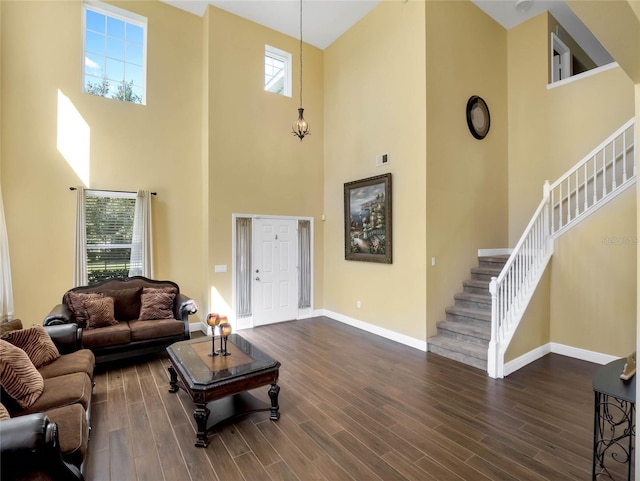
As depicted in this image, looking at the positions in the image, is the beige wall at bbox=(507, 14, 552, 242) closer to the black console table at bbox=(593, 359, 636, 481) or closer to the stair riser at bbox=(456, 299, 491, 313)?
the stair riser at bbox=(456, 299, 491, 313)

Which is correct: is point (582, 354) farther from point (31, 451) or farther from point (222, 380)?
point (31, 451)

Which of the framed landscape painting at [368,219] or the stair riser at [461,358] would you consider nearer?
the stair riser at [461,358]

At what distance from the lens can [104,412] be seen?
2.99 m

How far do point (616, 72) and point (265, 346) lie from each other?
678 centimetres

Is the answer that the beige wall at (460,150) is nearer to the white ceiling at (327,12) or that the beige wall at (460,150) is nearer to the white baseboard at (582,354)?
the white ceiling at (327,12)

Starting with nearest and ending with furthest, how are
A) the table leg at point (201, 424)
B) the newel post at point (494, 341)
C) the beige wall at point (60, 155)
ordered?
the table leg at point (201, 424) → the newel post at point (494, 341) → the beige wall at point (60, 155)

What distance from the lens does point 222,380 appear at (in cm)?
264

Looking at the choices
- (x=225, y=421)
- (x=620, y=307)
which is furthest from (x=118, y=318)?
(x=620, y=307)

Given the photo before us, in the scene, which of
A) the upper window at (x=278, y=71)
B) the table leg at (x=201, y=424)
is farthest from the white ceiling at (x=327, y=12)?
the table leg at (x=201, y=424)

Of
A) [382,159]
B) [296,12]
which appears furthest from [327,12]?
[382,159]

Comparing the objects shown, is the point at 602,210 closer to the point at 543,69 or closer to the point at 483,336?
the point at 483,336

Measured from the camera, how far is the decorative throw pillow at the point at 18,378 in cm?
215

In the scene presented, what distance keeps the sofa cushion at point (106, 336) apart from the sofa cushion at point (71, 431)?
1924mm

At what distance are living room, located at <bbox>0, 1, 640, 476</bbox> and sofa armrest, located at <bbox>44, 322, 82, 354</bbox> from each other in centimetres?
191
